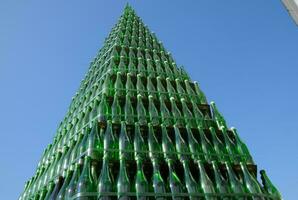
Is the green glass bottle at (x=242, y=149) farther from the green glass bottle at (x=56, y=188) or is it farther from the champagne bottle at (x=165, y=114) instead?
the green glass bottle at (x=56, y=188)

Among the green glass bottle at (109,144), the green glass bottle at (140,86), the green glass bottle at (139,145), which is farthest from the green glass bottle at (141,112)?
the green glass bottle at (109,144)

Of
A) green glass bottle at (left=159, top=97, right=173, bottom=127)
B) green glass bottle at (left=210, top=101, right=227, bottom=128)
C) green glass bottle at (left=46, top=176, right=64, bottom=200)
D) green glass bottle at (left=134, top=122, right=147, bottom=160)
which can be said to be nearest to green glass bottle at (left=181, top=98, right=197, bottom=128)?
green glass bottle at (left=159, top=97, right=173, bottom=127)

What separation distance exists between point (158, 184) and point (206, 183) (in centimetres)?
255

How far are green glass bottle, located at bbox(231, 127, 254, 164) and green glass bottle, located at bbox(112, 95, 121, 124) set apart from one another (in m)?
6.88

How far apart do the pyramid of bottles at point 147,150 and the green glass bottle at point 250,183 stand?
0.06 ft

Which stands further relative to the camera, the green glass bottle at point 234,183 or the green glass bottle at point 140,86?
the green glass bottle at point 140,86

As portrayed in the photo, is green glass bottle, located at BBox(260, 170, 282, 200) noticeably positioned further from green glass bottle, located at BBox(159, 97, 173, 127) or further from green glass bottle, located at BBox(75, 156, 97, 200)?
green glass bottle, located at BBox(75, 156, 97, 200)

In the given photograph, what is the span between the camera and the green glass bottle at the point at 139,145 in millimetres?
16875

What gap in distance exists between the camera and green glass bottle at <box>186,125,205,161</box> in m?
18.1

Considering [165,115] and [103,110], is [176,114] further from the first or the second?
[103,110]

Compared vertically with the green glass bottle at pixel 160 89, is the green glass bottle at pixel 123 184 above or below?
below

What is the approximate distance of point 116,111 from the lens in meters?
20.0

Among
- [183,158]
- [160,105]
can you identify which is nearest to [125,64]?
[160,105]

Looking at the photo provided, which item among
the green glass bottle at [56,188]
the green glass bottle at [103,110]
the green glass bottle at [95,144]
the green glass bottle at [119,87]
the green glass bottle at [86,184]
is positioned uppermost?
the green glass bottle at [119,87]
